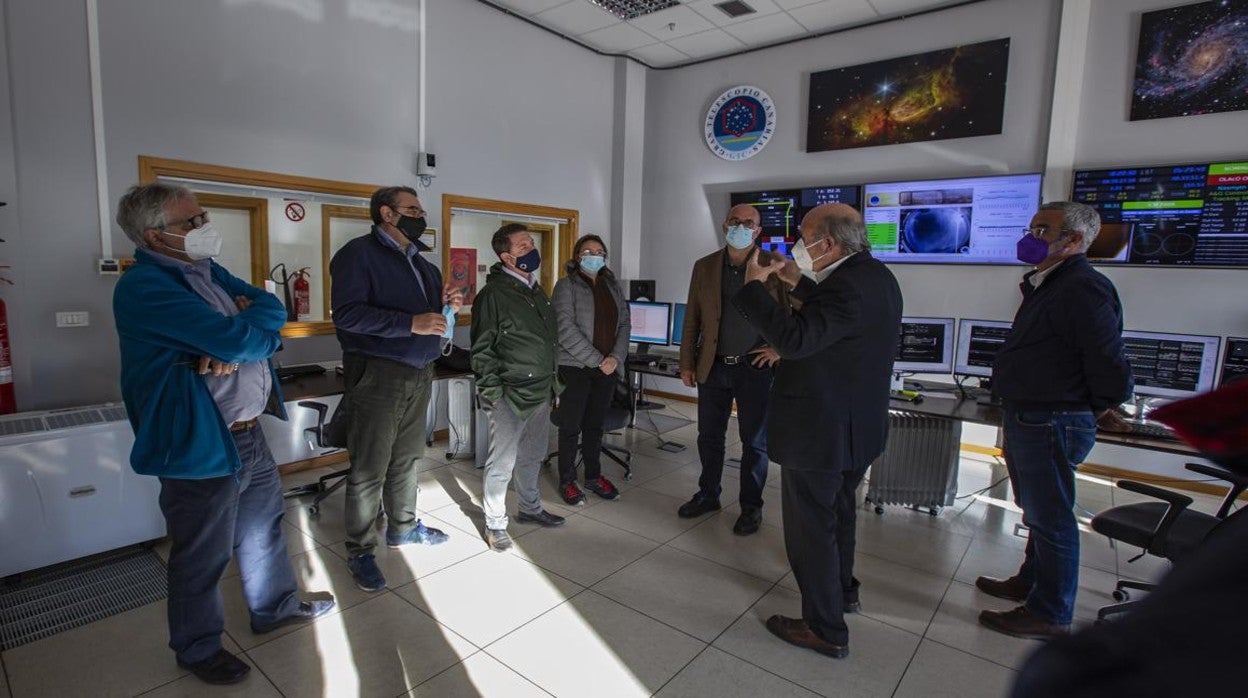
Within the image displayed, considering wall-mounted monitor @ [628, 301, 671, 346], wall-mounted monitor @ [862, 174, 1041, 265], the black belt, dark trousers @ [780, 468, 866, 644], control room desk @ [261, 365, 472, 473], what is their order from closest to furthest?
the black belt, dark trousers @ [780, 468, 866, 644], control room desk @ [261, 365, 472, 473], wall-mounted monitor @ [862, 174, 1041, 265], wall-mounted monitor @ [628, 301, 671, 346]

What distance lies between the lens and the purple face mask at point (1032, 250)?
8.13 ft

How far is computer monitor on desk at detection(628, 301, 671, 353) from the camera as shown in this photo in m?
5.25

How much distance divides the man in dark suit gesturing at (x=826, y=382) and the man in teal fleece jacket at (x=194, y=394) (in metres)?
1.65

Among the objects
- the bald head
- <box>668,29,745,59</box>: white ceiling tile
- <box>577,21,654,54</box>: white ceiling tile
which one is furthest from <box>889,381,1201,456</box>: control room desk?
<box>577,21,654,54</box>: white ceiling tile

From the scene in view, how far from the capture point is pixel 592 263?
11.3ft

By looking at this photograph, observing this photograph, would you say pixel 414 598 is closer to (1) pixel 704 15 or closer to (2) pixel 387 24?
(2) pixel 387 24

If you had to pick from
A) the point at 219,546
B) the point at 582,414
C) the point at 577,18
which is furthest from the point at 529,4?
the point at 219,546

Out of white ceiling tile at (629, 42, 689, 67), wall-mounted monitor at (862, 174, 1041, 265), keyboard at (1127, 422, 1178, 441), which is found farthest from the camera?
white ceiling tile at (629, 42, 689, 67)

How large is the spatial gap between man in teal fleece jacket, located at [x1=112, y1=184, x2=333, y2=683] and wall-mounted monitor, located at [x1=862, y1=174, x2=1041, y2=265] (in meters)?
4.23

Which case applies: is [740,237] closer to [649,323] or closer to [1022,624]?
[1022,624]

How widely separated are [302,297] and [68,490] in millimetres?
2043

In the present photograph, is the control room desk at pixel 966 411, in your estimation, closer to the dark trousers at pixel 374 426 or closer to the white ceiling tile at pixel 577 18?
the dark trousers at pixel 374 426

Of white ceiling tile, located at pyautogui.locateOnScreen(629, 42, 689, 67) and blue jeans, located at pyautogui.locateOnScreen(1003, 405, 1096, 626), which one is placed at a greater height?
white ceiling tile, located at pyautogui.locateOnScreen(629, 42, 689, 67)

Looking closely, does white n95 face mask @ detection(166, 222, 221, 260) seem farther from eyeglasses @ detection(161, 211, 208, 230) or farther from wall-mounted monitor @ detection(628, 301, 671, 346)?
wall-mounted monitor @ detection(628, 301, 671, 346)
